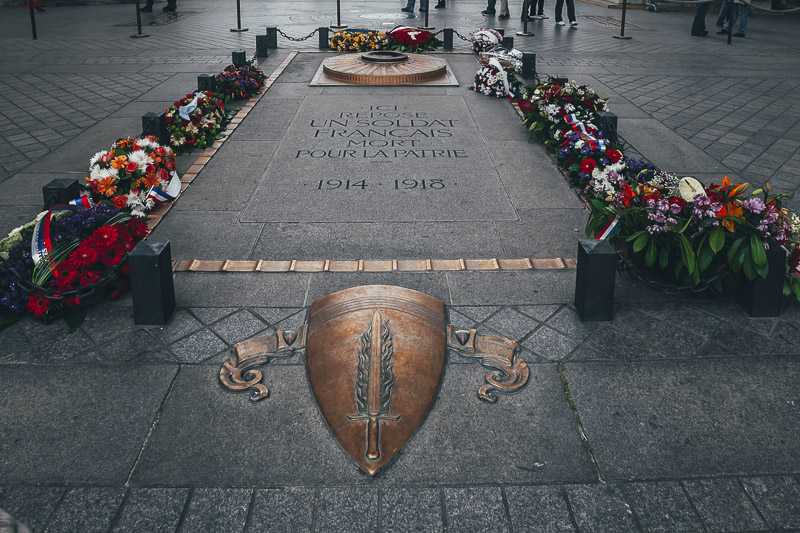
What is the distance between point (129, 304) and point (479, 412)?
2091 millimetres

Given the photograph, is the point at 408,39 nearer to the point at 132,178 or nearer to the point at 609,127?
the point at 609,127

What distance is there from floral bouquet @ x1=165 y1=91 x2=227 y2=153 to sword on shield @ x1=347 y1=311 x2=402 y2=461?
4190mm

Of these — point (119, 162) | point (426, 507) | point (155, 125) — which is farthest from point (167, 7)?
point (426, 507)

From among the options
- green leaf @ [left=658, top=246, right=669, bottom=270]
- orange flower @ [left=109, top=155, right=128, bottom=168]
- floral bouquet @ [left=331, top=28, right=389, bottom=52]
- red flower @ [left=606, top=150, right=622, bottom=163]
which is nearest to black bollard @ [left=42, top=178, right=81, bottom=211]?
orange flower @ [left=109, top=155, right=128, bottom=168]

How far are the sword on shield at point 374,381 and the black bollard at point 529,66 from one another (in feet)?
25.5

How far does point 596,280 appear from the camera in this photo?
352 centimetres

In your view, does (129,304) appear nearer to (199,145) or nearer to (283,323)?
(283,323)

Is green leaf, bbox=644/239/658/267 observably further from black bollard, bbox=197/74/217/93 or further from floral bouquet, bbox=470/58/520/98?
black bollard, bbox=197/74/217/93

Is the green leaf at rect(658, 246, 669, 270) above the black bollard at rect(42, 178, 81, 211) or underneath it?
underneath

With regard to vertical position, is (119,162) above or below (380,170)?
above

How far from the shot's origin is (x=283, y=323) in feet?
11.7

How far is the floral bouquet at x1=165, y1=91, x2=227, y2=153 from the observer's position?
6656 mm

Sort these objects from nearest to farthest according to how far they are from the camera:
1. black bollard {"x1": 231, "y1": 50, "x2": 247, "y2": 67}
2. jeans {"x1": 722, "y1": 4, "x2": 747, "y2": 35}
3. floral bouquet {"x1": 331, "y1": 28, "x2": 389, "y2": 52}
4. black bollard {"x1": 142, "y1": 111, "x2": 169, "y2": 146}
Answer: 1. black bollard {"x1": 142, "y1": 111, "x2": 169, "y2": 146}
2. black bollard {"x1": 231, "y1": 50, "x2": 247, "y2": 67}
3. floral bouquet {"x1": 331, "y1": 28, "x2": 389, "y2": 52}
4. jeans {"x1": 722, "y1": 4, "x2": 747, "y2": 35}

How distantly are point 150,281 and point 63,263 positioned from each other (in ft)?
2.02
